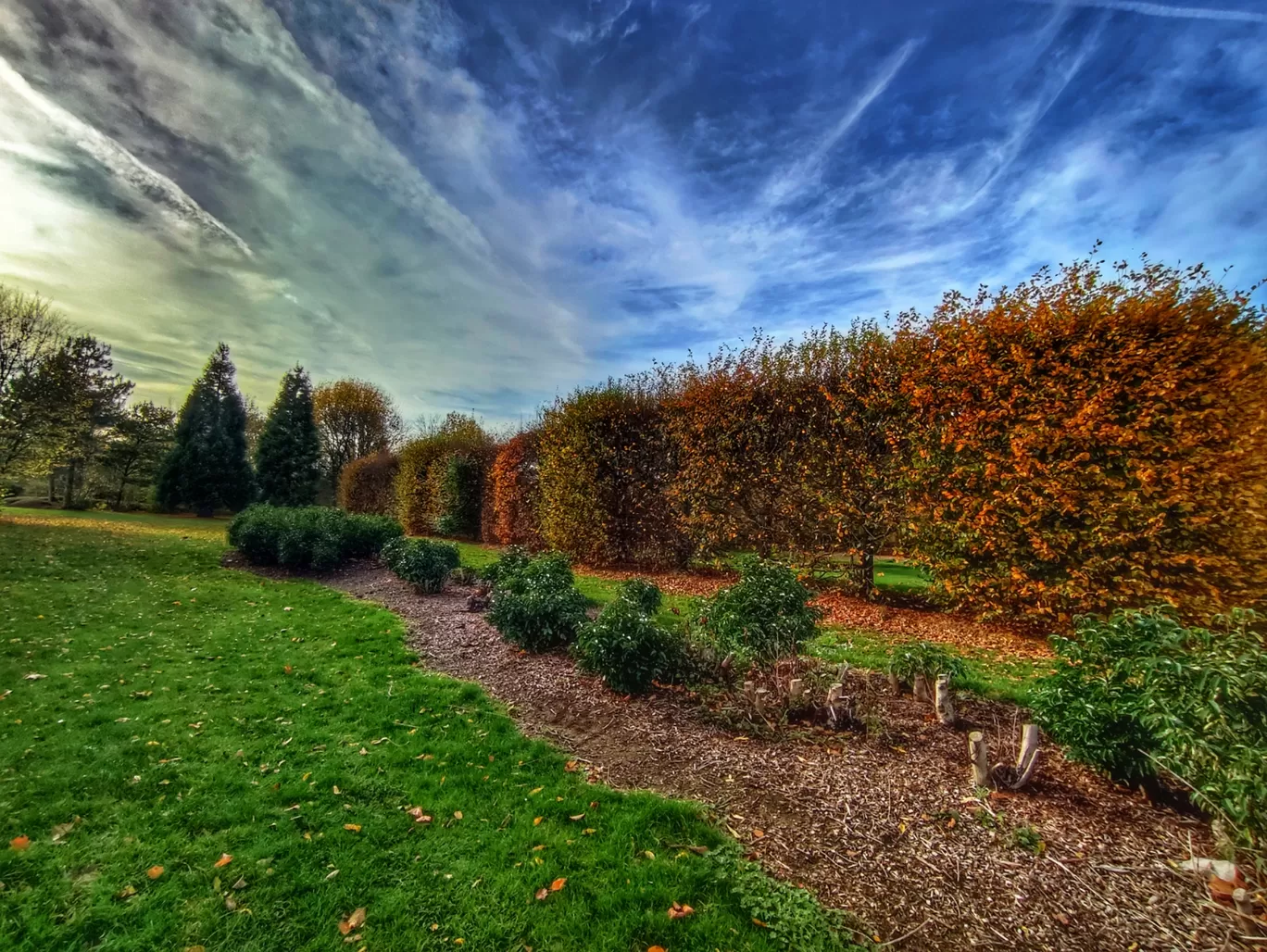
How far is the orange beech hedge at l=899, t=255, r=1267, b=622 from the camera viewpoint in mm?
6039

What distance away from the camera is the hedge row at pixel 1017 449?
20.1ft

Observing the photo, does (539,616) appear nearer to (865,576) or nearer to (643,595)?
(643,595)

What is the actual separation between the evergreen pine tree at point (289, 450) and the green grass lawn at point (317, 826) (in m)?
26.5

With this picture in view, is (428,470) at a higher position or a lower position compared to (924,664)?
higher

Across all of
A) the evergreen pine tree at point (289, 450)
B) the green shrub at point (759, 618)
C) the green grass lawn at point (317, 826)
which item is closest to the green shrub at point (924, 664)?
the green shrub at point (759, 618)

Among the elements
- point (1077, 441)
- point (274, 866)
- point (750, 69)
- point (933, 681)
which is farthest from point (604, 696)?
point (750, 69)

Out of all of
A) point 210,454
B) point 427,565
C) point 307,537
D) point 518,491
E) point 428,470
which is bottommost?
point 427,565

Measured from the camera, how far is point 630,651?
503 cm

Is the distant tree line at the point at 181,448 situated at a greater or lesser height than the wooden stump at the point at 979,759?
greater

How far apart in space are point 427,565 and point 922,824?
29.7 ft

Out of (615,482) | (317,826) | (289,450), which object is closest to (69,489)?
(289,450)

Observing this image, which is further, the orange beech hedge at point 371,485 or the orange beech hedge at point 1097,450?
the orange beech hedge at point 371,485

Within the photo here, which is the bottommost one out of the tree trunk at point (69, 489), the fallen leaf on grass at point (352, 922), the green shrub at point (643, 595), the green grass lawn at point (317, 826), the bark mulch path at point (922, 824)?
the fallen leaf on grass at point (352, 922)

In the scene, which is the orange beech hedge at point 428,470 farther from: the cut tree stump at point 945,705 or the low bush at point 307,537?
the cut tree stump at point 945,705
